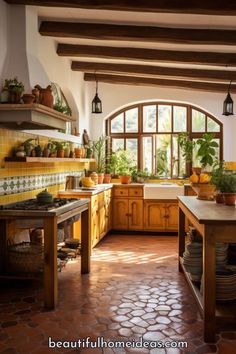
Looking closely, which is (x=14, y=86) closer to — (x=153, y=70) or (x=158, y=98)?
(x=153, y=70)

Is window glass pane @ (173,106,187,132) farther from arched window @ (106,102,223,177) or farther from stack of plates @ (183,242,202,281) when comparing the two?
stack of plates @ (183,242,202,281)

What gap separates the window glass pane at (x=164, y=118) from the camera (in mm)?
7264

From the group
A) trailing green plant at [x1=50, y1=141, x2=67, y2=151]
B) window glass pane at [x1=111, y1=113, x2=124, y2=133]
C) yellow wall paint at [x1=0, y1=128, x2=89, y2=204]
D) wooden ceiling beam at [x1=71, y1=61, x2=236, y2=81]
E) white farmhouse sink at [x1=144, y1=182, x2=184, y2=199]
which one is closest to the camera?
yellow wall paint at [x1=0, y1=128, x2=89, y2=204]

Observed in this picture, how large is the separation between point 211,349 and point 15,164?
108 inches

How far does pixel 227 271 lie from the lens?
315 centimetres

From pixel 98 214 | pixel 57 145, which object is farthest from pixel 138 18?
pixel 98 214

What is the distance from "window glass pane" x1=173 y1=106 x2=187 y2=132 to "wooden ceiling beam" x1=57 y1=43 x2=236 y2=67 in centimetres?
228

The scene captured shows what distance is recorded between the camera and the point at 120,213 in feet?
22.1

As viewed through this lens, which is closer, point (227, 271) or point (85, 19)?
point (227, 271)

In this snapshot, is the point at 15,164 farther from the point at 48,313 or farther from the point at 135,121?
the point at 135,121

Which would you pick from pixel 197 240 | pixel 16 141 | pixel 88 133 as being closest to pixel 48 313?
pixel 197 240

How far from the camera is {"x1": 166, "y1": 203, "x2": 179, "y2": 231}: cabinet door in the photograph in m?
6.49

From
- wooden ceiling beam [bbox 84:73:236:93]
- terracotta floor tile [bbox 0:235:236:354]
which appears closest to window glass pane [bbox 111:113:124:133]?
wooden ceiling beam [bbox 84:73:236:93]

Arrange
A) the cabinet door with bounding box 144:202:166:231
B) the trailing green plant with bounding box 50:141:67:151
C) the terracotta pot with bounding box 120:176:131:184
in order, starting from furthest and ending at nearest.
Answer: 1. the terracotta pot with bounding box 120:176:131:184
2. the cabinet door with bounding box 144:202:166:231
3. the trailing green plant with bounding box 50:141:67:151
